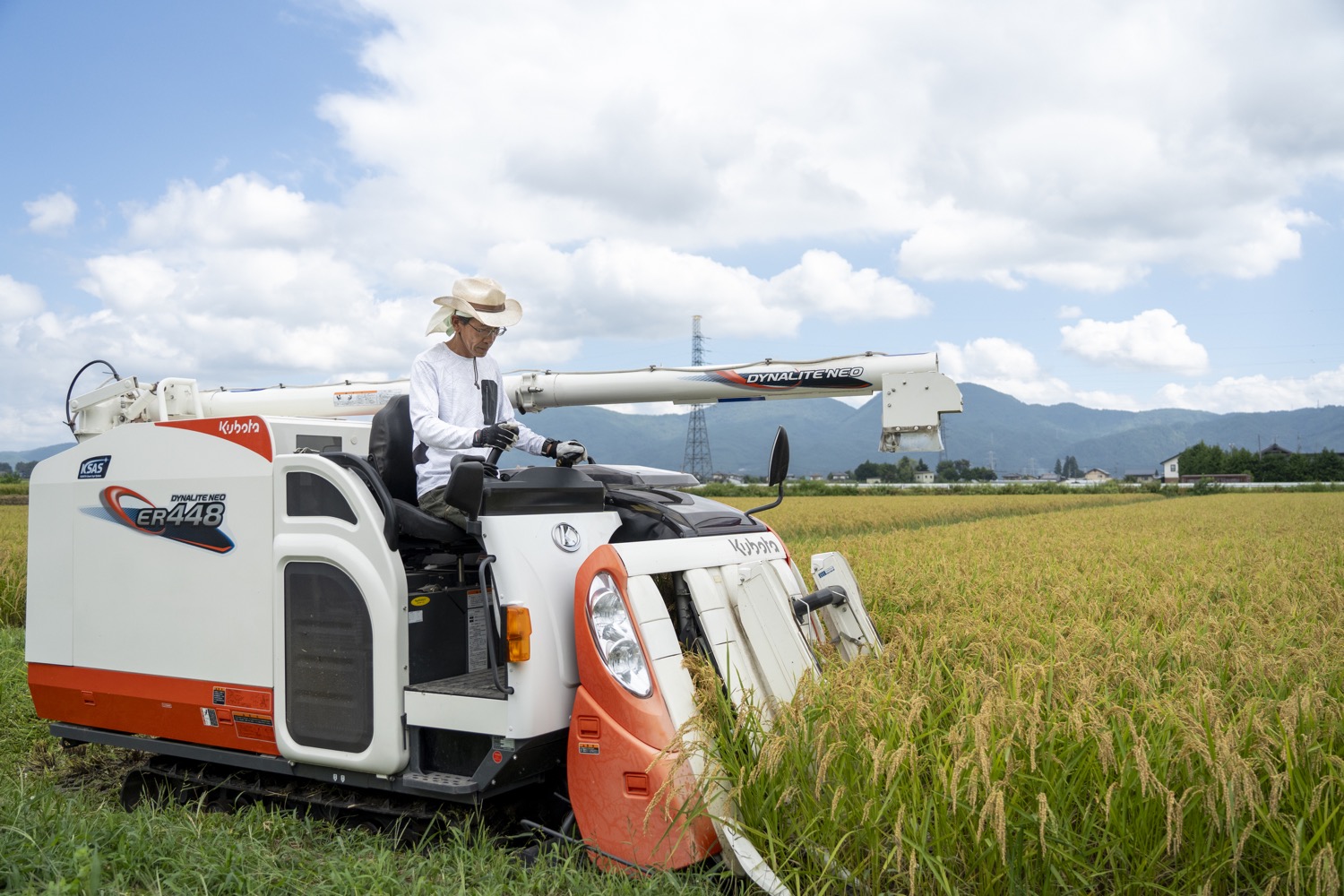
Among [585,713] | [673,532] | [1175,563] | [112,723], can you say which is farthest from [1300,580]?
[112,723]

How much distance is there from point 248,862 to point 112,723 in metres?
1.98

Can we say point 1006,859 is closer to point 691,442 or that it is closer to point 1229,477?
point 691,442

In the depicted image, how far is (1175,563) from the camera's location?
9414 millimetres

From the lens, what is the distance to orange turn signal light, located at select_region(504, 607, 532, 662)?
3.93 meters

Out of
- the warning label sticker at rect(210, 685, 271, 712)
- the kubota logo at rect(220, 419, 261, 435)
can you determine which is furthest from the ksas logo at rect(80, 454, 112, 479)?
the warning label sticker at rect(210, 685, 271, 712)

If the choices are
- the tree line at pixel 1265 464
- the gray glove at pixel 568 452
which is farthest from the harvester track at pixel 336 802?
the tree line at pixel 1265 464

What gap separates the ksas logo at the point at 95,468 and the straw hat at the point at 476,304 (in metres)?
2.05

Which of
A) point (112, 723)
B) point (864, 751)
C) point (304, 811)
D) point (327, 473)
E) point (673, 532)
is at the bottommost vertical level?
point (304, 811)

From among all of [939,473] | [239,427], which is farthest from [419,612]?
[939,473]

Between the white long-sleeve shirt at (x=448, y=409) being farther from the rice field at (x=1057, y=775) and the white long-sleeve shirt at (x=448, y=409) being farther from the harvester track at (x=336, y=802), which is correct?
the rice field at (x=1057, y=775)

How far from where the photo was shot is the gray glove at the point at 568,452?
4707 millimetres

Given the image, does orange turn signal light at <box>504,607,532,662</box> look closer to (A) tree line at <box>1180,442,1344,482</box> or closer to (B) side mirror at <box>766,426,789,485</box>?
(B) side mirror at <box>766,426,789,485</box>

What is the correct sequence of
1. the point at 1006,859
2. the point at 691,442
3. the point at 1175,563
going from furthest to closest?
the point at 691,442 < the point at 1175,563 < the point at 1006,859

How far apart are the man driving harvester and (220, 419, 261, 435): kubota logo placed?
2.50ft
